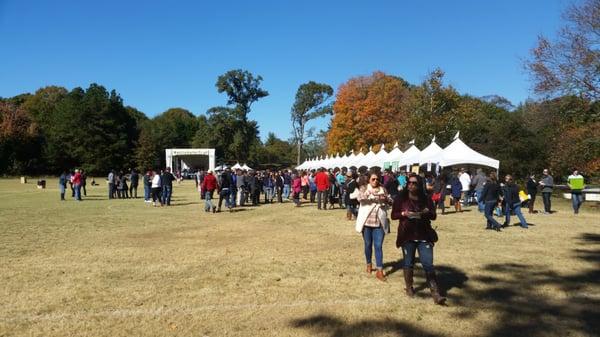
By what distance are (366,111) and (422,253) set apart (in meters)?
51.5

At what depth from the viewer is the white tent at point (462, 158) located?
21.8 m

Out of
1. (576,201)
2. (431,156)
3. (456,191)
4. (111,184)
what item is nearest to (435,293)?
(456,191)

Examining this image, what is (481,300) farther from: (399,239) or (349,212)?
(349,212)

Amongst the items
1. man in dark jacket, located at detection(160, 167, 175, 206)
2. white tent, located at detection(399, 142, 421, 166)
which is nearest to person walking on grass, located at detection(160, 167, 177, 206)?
man in dark jacket, located at detection(160, 167, 175, 206)

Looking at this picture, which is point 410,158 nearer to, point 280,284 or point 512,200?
point 512,200

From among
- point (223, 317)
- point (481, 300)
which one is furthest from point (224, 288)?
point (481, 300)

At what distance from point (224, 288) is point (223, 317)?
1225mm

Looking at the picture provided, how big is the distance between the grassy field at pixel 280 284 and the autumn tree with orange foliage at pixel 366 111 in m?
44.2

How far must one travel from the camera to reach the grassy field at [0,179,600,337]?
5.04m

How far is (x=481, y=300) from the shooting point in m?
5.92

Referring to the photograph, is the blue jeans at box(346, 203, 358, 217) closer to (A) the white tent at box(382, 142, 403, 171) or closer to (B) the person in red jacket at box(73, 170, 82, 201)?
(A) the white tent at box(382, 142, 403, 171)

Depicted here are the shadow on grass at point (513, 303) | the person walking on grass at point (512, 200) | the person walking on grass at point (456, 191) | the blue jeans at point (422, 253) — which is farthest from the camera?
the person walking on grass at point (456, 191)

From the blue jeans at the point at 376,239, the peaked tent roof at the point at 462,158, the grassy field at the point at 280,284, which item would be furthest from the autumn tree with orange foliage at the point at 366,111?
the blue jeans at the point at 376,239

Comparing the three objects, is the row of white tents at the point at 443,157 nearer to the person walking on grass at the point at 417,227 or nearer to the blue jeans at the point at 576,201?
the blue jeans at the point at 576,201
